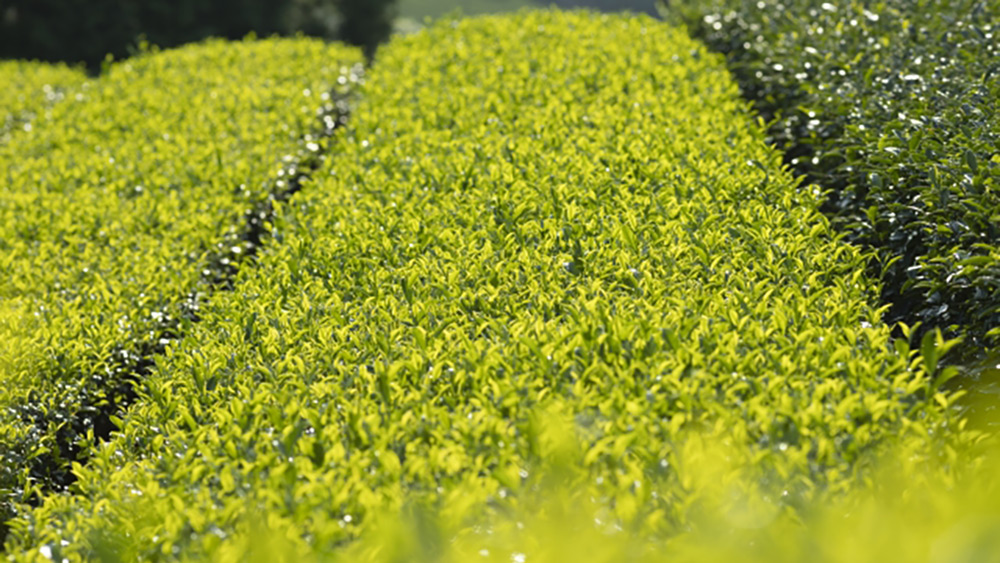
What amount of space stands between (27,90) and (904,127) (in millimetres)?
9645

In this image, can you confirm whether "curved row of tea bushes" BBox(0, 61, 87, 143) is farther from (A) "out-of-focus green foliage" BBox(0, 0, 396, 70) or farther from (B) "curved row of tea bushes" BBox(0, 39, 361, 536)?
(A) "out-of-focus green foliage" BBox(0, 0, 396, 70)

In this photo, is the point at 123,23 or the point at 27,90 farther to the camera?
the point at 123,23

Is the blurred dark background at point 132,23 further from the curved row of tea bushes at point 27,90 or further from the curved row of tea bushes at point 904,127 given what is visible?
the curved row of tea bushes at point 904,127

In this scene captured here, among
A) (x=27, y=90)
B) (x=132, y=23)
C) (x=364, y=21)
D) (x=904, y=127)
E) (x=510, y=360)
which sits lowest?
(x=364, y=21)

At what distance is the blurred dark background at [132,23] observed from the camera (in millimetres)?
15406

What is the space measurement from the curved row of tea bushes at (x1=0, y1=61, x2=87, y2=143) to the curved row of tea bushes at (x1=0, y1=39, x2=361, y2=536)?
65cm

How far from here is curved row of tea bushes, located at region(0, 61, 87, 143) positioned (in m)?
8.84

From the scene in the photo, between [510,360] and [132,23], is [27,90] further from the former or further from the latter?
[510,360]

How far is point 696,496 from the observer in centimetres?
239

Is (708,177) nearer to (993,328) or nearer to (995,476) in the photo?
(993,328)

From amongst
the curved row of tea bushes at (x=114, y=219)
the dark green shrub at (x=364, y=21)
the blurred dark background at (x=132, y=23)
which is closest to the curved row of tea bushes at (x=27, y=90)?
the curved row of tea bushes at (x=114, y=219)

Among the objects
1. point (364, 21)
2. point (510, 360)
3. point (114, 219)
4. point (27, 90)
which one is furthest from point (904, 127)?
point (364, 21)

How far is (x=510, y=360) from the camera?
3.13 meters

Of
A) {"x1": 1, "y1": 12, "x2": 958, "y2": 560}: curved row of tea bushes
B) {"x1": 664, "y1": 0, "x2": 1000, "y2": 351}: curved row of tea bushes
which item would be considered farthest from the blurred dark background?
{"x1": 1, "y1": 12, "x2": 958, "y2": 560}: curved row of tea bushes
